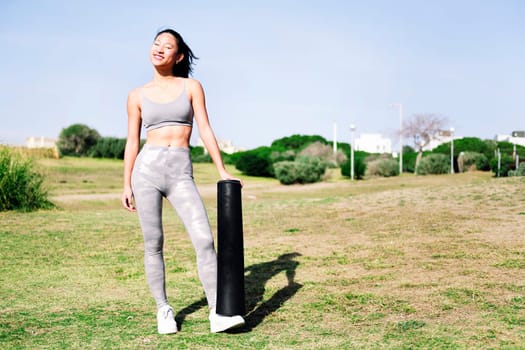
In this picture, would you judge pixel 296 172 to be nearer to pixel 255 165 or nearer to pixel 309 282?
pixel 255 165

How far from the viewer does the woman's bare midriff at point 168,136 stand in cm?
452

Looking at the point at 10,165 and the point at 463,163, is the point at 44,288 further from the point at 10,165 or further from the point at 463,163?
the point at 463,163

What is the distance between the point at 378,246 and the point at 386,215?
402cm

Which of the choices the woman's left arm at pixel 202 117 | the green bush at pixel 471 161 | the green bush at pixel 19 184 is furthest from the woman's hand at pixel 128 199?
the green bush at pixel 471 161

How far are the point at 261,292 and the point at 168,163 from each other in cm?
227

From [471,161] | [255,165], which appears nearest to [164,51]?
[255,165]

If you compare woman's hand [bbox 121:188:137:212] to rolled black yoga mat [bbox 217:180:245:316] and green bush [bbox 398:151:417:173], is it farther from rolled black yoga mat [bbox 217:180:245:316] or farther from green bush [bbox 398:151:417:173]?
green bush [bbox 398:151:417:173]

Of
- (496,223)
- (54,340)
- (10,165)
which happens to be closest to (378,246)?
(496,223)

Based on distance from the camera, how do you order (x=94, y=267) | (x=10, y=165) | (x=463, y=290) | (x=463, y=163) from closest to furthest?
1. (x=463, y=290)
2. (x=94, y=267)
3. (x=10, y=165)
4. (x=463, y=163)

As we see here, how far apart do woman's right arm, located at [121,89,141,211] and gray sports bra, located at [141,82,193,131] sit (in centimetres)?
10

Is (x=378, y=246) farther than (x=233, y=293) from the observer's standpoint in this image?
Yes

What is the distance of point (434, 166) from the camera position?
4119cm

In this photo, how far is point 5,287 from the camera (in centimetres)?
682

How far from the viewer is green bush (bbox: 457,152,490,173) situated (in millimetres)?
40969
